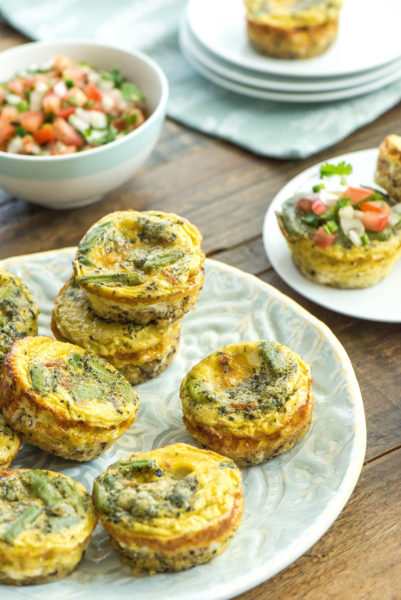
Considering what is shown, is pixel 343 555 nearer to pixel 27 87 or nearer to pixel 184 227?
pixel 184 227

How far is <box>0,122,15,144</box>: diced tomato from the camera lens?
167 inches

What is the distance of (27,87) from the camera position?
14.5ft

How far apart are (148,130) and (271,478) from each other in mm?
2229

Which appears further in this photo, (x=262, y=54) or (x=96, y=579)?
(x=262, y=54)

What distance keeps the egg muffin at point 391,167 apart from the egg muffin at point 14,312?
2.02 metres

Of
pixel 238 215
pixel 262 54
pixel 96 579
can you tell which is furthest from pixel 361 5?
pixel 96 579

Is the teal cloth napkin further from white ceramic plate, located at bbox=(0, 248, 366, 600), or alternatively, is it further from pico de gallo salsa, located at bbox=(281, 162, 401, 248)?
white ceramic plate, located at bbox=(0, 248, 366, 600)

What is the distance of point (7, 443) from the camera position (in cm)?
258

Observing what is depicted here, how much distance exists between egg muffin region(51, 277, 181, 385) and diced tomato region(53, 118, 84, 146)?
1398mm

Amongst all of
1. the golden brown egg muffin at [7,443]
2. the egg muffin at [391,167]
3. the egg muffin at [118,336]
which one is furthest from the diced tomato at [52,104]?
the golden brown egg muffin at [7,443]

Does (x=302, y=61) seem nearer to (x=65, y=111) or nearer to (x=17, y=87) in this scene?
A: (x=65, y=111)

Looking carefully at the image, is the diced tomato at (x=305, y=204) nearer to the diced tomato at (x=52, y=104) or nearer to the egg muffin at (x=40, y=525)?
the diced tomato at (x=52, y=104)

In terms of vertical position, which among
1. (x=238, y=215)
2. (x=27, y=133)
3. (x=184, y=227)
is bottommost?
(x=238, y=215)

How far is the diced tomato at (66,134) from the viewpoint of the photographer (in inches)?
165
